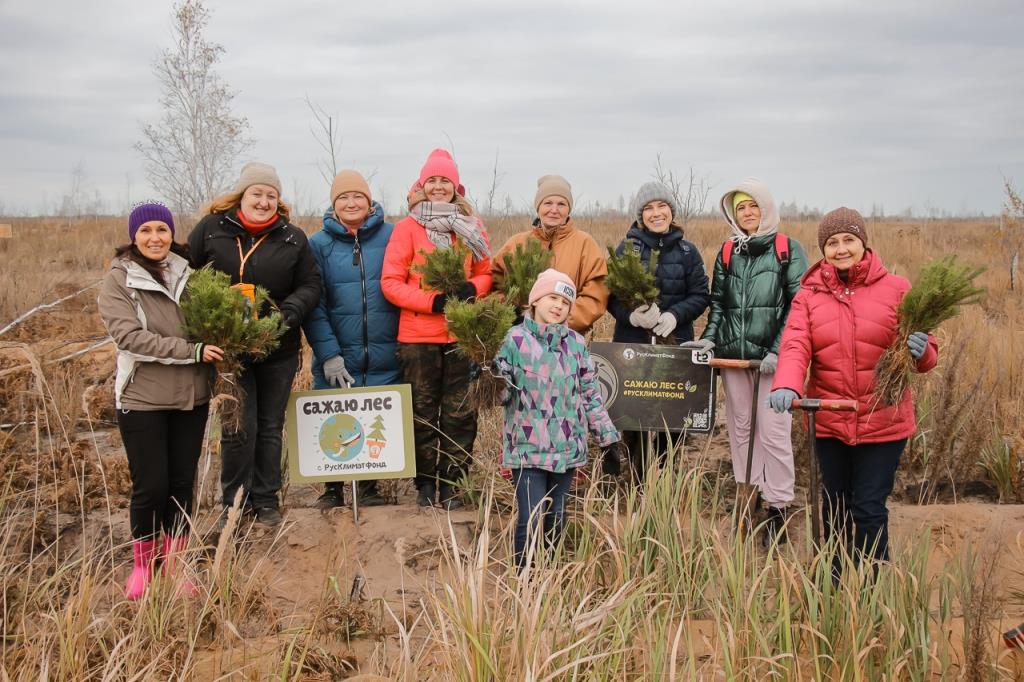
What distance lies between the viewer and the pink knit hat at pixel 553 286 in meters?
4.53

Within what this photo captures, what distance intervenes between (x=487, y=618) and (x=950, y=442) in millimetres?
4799

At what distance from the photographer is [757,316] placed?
17.1 feet

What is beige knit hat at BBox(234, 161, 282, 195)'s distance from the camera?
498cm

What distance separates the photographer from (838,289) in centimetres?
432

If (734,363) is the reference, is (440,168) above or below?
above

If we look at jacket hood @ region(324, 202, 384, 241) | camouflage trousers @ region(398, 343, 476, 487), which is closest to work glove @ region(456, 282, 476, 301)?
camouflage trousers @ region(398, 343, 476, 487)

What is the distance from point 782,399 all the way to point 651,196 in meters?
1.87

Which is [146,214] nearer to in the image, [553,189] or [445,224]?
[445,224]

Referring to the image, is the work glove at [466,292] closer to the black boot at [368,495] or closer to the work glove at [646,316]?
the work glove at [646,316]

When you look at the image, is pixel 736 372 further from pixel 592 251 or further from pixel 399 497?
pixel 399 497

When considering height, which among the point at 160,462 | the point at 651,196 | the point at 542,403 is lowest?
the point at 160,462

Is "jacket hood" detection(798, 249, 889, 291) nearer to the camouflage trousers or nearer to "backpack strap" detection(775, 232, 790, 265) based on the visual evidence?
"backpack strap" detection(775, 232, 790, 265)

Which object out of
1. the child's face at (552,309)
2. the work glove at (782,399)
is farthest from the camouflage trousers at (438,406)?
the work glove at (782,399)

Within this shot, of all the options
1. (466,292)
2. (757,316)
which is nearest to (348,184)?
(466,292)
